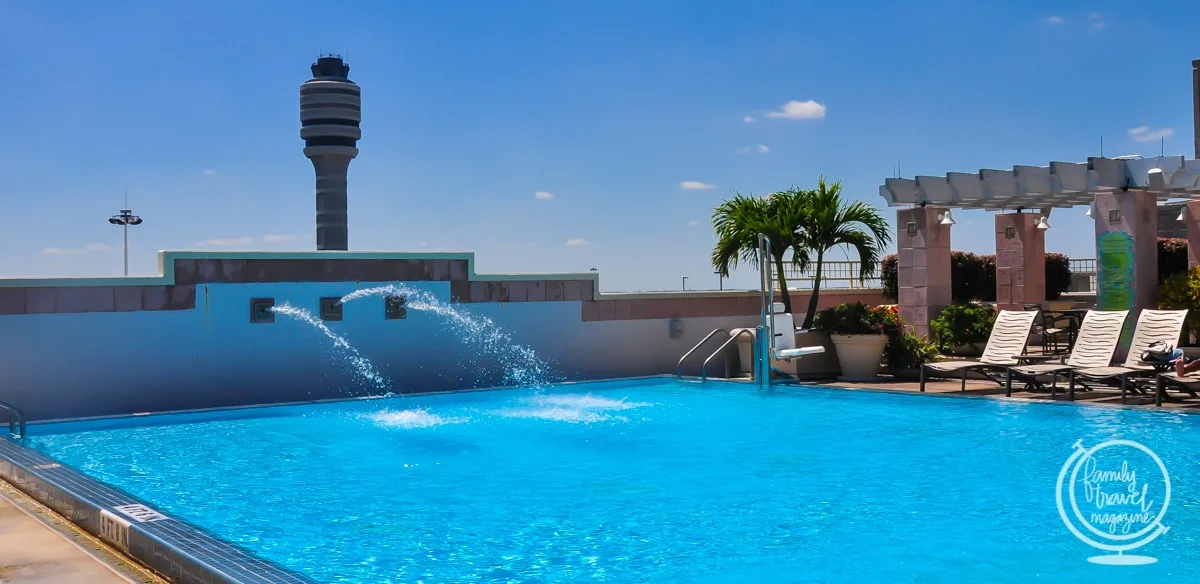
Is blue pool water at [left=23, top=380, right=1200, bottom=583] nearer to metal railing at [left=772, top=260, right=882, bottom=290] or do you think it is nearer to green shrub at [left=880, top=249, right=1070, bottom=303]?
metal railing at [left=772, top=260, right=882, bottom=290]

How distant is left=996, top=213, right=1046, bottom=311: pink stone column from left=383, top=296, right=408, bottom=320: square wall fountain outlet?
39.2 feet

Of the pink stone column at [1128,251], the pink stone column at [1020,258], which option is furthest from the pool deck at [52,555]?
the pink stone column at [1020,258]

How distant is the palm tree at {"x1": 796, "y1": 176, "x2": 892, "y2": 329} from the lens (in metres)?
17.3

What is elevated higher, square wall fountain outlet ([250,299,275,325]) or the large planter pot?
square wall fountain outlet ([250,299,275,325])

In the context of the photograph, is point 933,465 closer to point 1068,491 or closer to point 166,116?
point 1068,491

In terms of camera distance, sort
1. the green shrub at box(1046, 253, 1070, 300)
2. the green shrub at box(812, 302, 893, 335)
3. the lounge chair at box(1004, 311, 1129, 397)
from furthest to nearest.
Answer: the green shrub at box(1046, 253, 1070, 300), the green shrub at box(812, 302, 893, 335), the lounge chair at box(1004, 311, 1129, 397)

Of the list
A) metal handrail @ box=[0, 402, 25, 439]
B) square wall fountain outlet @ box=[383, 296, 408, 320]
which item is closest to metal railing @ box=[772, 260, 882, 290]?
square wall fountain outlet @ box=[383, 296, 408, 320]

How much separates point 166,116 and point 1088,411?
1668 inches

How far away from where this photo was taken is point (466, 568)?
6.07 m

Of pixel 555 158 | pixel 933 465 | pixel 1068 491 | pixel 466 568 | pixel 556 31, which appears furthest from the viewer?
pixel 555 158

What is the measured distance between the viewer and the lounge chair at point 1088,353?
503 inches

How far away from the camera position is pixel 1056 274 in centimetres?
2430

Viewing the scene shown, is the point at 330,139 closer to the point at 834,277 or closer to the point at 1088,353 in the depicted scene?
the point at 834,277

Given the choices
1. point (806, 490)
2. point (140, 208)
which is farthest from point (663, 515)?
point (140, 208)
